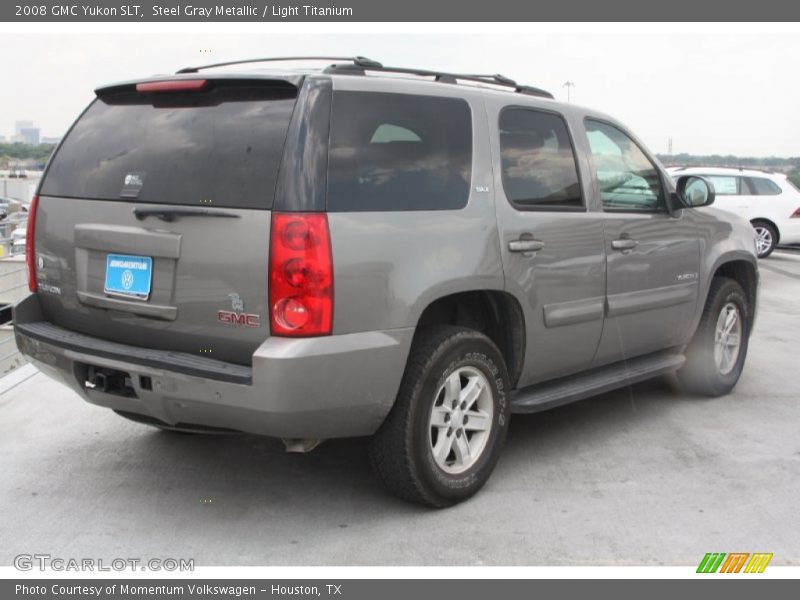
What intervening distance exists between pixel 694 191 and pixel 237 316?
331 centimetres

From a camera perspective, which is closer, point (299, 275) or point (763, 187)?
point (299, 275)

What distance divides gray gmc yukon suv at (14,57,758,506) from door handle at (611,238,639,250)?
4 centimetres

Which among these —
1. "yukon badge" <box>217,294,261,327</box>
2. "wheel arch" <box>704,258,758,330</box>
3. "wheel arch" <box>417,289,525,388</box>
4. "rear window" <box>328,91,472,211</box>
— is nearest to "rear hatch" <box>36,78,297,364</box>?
"yukon badge" <box>217,294,261,327</box>

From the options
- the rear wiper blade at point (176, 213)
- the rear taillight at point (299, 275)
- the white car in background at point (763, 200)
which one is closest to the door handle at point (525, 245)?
the rear taillight at point (299, 275)

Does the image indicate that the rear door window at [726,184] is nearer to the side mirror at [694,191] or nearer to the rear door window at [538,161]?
the side mirror at [694,191]

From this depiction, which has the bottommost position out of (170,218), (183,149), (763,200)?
(763,200)

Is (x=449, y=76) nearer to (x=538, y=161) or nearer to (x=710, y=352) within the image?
(x=538, y=161)

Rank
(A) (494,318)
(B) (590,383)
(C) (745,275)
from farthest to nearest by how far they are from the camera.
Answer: (C) (745,275) → (B) (590,383) → (A) (494,318)

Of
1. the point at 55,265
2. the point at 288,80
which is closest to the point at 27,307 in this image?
the point at 55,265

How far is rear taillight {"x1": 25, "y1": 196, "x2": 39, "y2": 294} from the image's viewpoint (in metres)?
4.47

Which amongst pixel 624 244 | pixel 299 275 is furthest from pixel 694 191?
pixel 299 275

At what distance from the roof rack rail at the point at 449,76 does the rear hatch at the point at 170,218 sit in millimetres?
324

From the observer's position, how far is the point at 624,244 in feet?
17.1

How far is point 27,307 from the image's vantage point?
4504 millimetres
